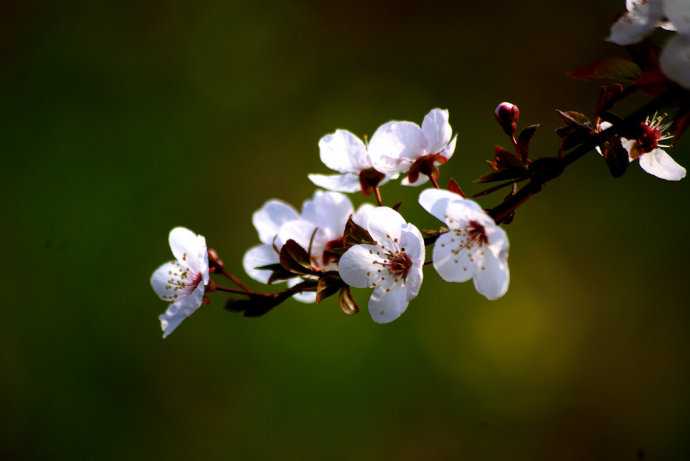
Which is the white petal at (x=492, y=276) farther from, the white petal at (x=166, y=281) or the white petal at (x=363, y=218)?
the white petal at (x=166, y=281)

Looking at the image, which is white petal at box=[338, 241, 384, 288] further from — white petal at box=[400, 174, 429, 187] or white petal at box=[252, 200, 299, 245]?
white petal at box=[252, 200, 299, 245]

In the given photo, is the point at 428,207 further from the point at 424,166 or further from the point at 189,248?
the point at 189,248

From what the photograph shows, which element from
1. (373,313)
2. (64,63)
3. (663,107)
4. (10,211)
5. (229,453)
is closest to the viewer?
(663,107)

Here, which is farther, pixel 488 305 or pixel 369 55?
pixel 369 55

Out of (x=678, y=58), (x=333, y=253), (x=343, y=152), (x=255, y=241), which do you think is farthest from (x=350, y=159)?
(x=255, y=241)

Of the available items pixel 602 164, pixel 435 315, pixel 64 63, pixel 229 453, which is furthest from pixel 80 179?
pixel 602 164

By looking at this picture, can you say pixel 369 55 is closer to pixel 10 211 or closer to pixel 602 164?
pixel 602 164

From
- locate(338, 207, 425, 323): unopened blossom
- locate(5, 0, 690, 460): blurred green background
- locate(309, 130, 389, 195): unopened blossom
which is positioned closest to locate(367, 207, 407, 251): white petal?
locate(338, 207, 425, 323): unopened blossom
